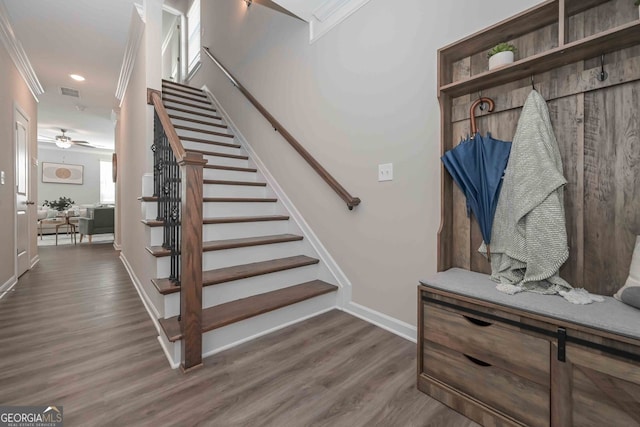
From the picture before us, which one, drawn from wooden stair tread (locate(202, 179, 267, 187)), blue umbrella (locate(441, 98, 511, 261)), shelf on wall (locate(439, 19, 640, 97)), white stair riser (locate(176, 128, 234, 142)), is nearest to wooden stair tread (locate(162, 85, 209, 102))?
white stair riser (locate(176, 128, 234, 142))

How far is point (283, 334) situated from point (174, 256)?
0.89 meters

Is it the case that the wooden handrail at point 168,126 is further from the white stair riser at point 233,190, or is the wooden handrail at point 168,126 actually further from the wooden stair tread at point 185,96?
the wooden stair tread at point 185,96

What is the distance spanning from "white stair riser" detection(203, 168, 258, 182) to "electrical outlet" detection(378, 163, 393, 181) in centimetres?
184

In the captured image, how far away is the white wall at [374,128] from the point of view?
1.76 meters

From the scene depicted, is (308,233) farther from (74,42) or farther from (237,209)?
(74,42)

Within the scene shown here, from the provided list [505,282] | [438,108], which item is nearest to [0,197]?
[438,108]

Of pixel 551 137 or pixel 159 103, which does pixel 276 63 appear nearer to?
pixel 159 103

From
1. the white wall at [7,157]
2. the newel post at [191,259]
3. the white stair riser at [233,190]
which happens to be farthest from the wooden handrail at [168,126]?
the white wall at [7,157]

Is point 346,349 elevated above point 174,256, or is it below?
below

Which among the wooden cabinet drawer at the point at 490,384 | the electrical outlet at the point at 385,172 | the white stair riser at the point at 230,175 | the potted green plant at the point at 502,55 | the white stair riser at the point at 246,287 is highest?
the potted green plant at the point at 502,55

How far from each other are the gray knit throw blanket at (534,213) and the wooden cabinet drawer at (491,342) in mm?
200

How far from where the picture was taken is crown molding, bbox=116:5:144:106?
2758 mm

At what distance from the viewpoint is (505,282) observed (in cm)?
134

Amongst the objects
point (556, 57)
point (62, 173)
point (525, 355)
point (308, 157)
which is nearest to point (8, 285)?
point (308, 157)
